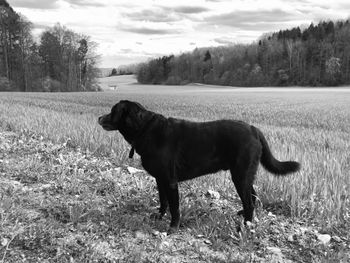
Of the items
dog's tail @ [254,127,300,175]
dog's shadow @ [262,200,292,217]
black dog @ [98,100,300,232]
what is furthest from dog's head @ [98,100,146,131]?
dog's shadow @ [262,200,292,217]

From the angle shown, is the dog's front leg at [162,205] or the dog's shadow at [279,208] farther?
the dog's shadow at [279,208]

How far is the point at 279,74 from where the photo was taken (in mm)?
84375

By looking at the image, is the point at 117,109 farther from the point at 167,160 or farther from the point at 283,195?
the point at 283,195

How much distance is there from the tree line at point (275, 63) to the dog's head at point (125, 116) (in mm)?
80463

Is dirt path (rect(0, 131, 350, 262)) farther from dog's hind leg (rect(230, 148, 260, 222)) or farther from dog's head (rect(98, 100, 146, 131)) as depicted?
dog's head (rect(98, 100, 146, 131))

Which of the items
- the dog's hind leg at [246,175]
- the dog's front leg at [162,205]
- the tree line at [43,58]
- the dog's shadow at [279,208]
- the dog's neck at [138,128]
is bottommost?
the dog's shadow at [279,208]

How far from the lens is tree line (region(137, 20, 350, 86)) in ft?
261

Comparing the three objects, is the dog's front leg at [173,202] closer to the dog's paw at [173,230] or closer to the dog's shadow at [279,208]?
the dog's paw at [173,230]

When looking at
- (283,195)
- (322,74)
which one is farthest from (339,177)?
(322,74)

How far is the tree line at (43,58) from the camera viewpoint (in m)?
53.8

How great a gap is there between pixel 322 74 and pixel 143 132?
83.4 m

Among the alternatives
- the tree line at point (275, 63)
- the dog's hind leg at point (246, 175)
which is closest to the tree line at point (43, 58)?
the tree line at point (275, 63)

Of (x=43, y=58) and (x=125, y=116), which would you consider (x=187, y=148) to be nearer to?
Result: (x=125, y=116)

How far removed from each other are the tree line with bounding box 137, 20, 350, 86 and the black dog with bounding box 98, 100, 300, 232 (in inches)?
3156
